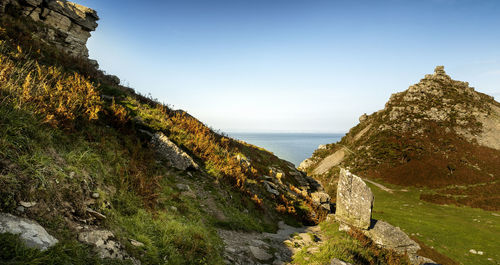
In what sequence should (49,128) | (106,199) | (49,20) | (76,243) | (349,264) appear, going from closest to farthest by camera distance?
(76,243)
(106,199)
(49,128)
(349,264)
(49,20)

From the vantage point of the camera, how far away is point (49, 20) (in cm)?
1828

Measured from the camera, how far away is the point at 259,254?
7.27 metres

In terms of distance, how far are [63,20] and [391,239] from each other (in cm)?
3295

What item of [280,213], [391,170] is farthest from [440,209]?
[280,213]

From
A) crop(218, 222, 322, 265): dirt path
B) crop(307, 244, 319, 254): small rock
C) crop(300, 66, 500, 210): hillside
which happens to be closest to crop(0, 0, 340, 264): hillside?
crop(218, 222, 322, 265): dirt path

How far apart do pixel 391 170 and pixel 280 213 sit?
183 ft

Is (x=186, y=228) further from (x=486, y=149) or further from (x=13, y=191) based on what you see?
(x=486, y=149)

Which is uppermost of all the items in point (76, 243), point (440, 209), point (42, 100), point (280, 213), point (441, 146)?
point (441, 146)

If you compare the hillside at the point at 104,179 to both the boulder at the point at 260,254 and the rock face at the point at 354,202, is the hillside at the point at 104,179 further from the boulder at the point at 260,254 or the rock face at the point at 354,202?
the rock face at the point at 354,202

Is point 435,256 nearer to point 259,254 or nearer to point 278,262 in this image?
point 278,262

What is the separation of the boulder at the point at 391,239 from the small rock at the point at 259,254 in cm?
857

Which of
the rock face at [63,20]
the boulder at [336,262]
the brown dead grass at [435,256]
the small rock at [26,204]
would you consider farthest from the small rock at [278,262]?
the rock face at [63,20]

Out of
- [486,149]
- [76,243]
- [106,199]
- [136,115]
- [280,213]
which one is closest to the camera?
[76,243]

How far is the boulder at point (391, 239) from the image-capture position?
1185 cm
